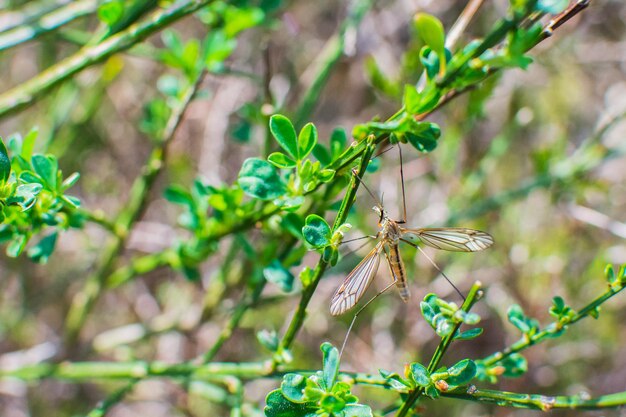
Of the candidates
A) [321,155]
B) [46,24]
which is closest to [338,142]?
[321,155]

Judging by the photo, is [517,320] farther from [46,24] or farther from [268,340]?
[46,24]

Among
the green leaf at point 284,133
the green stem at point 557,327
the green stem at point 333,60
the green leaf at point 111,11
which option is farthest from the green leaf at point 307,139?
the green stem at point 333,60

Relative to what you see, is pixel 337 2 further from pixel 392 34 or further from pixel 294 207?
pixel 294 207

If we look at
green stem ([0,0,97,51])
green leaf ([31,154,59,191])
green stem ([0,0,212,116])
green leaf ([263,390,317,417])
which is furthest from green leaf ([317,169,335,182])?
green stem ([0,0,97,51])

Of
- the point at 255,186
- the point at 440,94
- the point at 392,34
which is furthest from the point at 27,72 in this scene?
the point at 440,94

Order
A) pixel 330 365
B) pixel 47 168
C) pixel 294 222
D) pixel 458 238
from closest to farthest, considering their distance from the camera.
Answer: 1. pixel 330 365
2. pixel 47 168
3. pixel 294 222
4. pixel 458 238

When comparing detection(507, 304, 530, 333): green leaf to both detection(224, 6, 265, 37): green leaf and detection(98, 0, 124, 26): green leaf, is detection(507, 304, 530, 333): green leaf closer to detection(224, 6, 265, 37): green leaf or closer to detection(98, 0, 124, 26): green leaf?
detection(224, 6, 265, 37): green leaf
